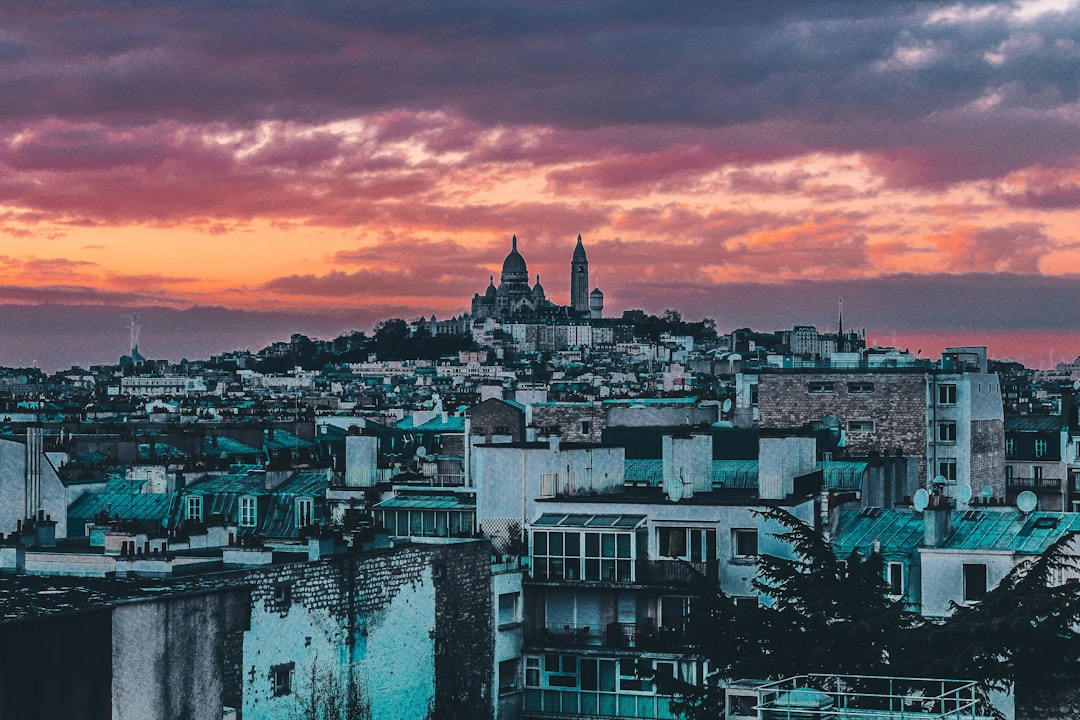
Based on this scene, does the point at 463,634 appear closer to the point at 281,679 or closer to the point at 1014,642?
the point at 281,679

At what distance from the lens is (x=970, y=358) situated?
214 feet

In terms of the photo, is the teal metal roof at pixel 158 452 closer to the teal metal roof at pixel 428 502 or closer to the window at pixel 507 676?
the teal metal roof at pixel 428 502

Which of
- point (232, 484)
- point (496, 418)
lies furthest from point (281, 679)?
point (496, 418)

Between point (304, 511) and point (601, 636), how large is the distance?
933cm

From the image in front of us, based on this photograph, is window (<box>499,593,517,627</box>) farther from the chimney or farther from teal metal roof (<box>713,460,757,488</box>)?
teal metal roof (<box>713,460,757,488</box>)

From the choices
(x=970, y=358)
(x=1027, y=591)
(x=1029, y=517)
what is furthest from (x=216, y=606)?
(x=970, y=358)

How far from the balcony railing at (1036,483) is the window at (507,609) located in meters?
38.7

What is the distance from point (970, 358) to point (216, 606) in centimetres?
3964

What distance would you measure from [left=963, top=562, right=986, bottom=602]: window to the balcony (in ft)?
18.7

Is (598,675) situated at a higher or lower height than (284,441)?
lower

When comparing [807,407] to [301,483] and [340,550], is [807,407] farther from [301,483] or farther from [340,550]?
[340,550]

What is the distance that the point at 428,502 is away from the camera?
42531 mm

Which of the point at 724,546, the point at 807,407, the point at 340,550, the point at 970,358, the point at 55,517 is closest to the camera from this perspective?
the point at 340,550

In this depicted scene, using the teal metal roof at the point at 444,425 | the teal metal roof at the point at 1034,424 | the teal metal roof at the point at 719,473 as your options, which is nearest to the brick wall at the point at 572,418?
the teal metal roof at the point at 719,473
